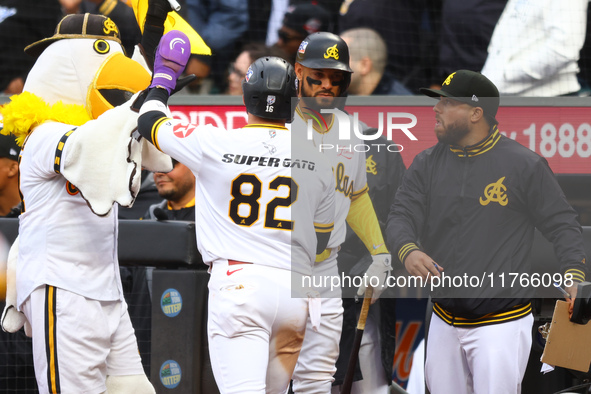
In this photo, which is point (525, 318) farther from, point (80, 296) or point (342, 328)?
point (80, 296)

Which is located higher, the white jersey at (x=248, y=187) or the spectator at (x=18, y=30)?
the spectator at (x=18, y=30)

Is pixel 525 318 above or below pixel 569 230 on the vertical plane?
below

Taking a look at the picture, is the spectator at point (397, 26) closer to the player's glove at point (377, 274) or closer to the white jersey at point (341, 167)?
the white jersey at point (341, 167)

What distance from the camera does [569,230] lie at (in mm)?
3598

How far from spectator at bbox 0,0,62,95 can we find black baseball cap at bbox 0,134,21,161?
6.22 ft

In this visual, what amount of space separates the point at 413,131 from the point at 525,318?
140 cm

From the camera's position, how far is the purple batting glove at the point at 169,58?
11.2 ft

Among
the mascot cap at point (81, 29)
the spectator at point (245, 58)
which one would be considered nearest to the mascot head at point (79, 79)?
the mascot cap at point (81, 29)

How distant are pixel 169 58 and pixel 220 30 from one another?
2.85 meters

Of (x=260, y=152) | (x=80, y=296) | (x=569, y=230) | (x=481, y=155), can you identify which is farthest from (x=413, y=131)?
(x=80, y=296)

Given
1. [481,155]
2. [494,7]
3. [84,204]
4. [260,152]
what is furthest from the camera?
[494,7]

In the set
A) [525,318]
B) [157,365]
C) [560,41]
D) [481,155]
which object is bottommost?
[157,365]

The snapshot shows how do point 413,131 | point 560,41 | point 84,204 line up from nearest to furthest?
point 84,204 → point 413,131 → point 560,41

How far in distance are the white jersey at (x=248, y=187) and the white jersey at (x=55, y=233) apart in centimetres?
45
